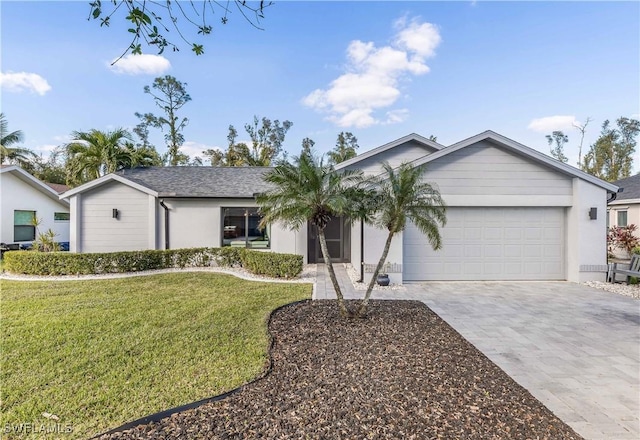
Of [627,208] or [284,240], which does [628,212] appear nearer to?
[627,208]

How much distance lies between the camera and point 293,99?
60.8 ft

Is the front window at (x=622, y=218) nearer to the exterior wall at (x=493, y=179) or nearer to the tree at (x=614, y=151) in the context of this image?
the exterior wall at (x=493, y=179)

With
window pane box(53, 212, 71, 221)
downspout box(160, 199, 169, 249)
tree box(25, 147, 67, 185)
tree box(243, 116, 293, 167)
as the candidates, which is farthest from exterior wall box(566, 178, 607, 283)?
tree box(25, 147, 67, 185)

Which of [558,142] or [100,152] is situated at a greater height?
[558,142]

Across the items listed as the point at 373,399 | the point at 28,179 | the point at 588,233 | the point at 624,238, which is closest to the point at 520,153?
the point at 588,233

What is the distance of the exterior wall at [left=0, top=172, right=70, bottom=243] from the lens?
567 inches

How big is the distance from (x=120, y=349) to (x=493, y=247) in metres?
10.1

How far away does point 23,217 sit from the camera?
15.4 m

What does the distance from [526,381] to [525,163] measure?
25.3ft

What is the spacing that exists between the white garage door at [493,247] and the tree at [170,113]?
26.0 meters

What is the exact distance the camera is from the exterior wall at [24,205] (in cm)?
1441

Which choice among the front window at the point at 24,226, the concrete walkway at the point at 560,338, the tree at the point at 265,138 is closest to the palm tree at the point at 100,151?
the front window at the point at 24,226

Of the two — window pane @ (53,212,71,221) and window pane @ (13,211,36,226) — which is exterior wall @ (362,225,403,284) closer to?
window pane @ (13,211,36,226)

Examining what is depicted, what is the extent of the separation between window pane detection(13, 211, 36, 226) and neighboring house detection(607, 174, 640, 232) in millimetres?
29385
